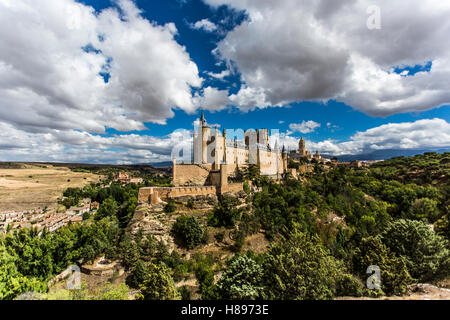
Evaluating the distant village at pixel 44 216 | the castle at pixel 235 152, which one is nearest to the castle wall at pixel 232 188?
the castle at pixel 235 152

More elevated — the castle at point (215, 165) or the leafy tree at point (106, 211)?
the castle at point (215, 165)

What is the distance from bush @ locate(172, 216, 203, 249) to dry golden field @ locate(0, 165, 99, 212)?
70.0 meters

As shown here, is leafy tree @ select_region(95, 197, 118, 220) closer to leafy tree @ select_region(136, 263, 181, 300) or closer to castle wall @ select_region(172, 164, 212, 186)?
castle wall @ select_region(172, 164, 212, 186)

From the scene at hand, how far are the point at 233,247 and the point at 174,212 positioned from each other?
9.19 m

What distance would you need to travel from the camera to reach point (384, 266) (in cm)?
1281

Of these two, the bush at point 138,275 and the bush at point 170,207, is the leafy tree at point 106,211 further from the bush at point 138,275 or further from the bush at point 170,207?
the bush at point 138,275

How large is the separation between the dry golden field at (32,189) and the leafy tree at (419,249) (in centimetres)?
9198

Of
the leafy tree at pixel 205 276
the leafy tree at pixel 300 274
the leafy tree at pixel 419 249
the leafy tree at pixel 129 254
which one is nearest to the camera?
the leafy tree at pixel 300 274

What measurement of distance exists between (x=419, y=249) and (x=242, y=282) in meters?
15.1

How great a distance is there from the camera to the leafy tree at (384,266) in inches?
465

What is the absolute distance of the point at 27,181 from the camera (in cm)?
8875

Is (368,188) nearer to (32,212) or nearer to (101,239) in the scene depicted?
(101,239)

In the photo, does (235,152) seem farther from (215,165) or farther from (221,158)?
(215,165)
